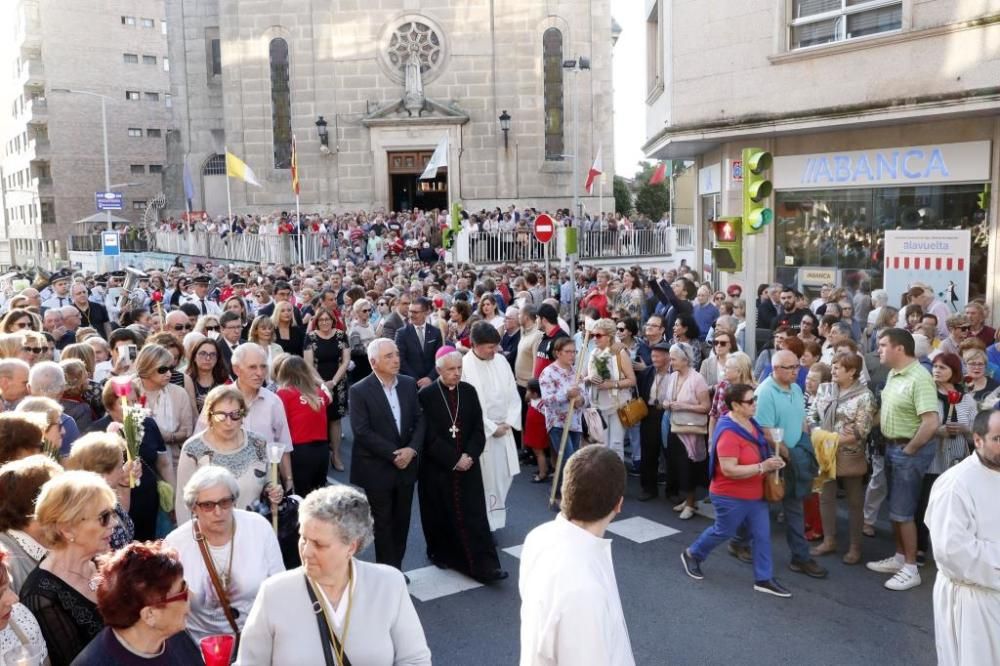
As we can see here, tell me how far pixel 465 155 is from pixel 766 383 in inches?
1149

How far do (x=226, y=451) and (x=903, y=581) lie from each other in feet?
16.7

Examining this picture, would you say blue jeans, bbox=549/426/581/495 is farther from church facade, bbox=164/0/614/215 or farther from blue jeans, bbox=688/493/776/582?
church facade, bbox=164/0/614/215

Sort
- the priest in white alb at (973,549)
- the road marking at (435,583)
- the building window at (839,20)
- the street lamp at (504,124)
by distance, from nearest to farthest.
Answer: the priest in white alb at (973,549)
the road marking at (435,583)
the building window at (839,20)
the street lamp at (504,124)

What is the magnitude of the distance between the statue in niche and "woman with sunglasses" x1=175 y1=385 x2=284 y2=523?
30.6 m

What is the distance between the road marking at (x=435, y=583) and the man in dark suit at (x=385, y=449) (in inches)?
12.2

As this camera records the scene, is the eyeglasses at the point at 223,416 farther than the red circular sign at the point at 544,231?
No

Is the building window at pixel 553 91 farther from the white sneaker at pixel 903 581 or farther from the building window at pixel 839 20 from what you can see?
the white sneaker at pixel 903 581

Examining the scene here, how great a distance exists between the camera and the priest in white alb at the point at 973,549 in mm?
4277

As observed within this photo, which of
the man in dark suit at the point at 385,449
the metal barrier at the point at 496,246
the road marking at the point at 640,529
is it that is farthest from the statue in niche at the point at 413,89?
the man in dark suit at the point at 385,449

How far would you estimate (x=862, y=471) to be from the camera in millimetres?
7492

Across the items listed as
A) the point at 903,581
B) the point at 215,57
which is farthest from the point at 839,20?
the point at 215,57

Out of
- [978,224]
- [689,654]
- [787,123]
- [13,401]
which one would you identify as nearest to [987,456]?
[689,654]

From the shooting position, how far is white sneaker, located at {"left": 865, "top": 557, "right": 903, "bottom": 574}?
7195 millimetres

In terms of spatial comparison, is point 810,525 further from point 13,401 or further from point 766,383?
point 13,401
